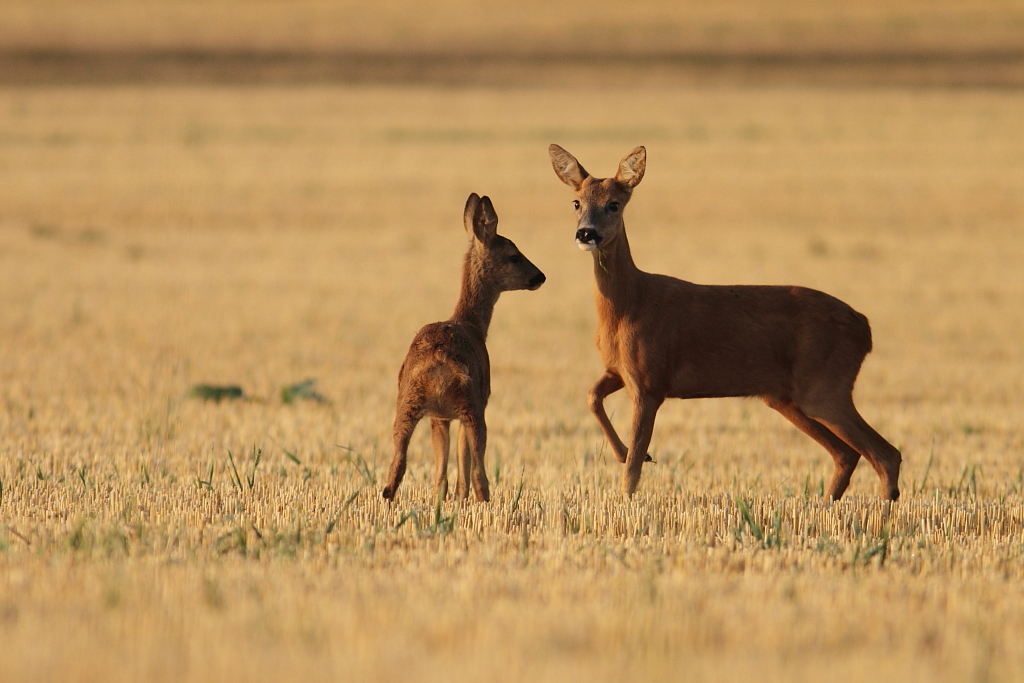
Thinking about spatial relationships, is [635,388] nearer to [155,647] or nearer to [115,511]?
[115,511]

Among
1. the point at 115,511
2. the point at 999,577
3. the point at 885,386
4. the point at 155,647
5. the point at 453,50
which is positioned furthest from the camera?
the point at 453,50

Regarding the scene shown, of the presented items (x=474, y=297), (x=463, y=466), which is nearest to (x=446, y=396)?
(x=463, y=466)

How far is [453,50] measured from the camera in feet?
225

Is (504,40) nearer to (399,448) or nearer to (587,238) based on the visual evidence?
(587,238)

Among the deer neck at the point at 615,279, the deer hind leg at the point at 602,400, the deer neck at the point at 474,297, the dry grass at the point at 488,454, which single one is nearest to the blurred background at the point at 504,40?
the dry grass at the point at 488,454

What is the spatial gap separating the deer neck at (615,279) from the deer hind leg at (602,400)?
0.43m

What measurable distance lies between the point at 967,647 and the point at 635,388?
365 cm

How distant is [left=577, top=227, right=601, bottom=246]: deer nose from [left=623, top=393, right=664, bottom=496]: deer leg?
37.4 inches

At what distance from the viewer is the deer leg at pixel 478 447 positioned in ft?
25.2

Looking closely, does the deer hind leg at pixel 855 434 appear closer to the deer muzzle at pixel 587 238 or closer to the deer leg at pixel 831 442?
the deer leg at pixel 831 442

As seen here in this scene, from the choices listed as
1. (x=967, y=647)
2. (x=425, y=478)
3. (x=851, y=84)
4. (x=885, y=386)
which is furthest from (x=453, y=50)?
(x=967, y=647)

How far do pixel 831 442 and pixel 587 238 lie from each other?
2246mm

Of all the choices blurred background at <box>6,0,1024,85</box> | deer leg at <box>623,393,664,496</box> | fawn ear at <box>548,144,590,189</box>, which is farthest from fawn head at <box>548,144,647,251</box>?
blurred background at <box>6,0,1024,85</box>

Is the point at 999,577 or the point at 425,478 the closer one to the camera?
the point at 999,577
